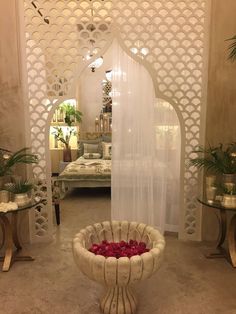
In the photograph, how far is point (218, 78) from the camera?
11.4 feet

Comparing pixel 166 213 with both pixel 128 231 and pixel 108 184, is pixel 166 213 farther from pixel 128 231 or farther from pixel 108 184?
pixel 108 184

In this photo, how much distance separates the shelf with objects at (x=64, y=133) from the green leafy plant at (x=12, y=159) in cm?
382

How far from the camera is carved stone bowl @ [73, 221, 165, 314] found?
2076 mm

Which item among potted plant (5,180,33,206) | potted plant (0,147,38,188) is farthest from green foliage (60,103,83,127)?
potted plant (5,180,33,206)

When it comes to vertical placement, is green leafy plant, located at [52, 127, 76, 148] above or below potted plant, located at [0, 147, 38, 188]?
above

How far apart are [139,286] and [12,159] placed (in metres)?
1.84

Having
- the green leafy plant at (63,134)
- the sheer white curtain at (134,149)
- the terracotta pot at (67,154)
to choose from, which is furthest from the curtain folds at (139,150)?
the green leafy plant at (63,134)

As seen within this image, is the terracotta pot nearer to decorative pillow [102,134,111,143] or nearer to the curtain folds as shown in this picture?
decorative pillow [102,134,111,143]

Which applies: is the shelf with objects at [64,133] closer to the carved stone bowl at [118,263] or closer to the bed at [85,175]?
the bed at [85,175]

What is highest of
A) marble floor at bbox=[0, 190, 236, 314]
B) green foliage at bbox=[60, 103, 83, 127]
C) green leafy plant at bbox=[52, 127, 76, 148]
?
green foliage at bbox=[60, 103, 83, 127]

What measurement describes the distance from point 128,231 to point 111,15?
95.1 inches

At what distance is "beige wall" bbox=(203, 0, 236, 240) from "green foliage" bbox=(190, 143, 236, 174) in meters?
0.14

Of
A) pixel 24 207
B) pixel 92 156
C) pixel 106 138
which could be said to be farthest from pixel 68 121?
pixel 24 207

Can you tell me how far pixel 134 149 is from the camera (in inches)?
148
